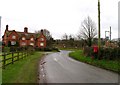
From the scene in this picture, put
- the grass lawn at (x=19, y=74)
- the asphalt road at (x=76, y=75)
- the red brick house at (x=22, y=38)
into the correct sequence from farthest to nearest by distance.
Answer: the red brick house at (x=22, y=38), the asphalt road at (x=76, y=75), the grass lawn at (x=19, y=74)

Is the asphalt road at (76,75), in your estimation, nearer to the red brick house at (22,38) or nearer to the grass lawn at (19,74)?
the grass lawn at (19,74)

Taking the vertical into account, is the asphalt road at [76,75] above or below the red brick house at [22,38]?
below

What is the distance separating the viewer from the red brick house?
311ft

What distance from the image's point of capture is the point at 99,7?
2814cm

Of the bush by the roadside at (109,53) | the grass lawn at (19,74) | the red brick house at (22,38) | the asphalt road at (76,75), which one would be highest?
the red brick house at (22,38)

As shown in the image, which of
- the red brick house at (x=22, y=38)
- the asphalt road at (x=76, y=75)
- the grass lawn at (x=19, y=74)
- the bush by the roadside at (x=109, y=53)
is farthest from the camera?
the red brick house at (x=22, y=38)

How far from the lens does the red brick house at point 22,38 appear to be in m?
94.8

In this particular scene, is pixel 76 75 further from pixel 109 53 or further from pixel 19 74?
pixel 109 53

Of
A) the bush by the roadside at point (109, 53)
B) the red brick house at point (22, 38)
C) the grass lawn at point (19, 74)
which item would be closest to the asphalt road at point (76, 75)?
the grass lawn at point (19, 74)

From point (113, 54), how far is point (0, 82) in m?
16.7

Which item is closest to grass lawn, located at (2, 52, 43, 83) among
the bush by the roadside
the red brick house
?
the bush by the roadside

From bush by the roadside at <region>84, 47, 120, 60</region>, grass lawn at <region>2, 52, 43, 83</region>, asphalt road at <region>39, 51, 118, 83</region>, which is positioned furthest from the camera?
bush by the roadside at <region>84, 47, 120, 60</region>

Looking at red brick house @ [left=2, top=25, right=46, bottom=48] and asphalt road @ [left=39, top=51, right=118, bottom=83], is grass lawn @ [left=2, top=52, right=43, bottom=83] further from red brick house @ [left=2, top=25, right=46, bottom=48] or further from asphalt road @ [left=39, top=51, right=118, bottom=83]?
red brick house @ [left=2, top=25, right=46, bottom=48]

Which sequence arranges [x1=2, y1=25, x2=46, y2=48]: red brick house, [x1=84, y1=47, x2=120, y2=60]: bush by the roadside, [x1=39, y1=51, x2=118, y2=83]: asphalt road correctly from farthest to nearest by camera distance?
1. [x1=2, y1=25, x2=46, y2=48]: red brick house
2. [x1=84, y1=47, x2=120, y2=60]: bush by the roadside
3. [x1=39, y1=51, x2=118, y2=83]: asphalt road
